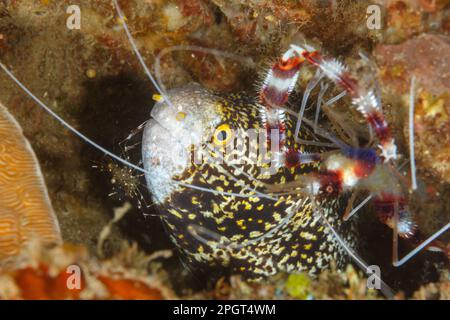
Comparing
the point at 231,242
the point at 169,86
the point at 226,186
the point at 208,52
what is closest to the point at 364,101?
the point at 226,186

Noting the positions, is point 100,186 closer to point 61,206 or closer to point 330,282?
point 61,206

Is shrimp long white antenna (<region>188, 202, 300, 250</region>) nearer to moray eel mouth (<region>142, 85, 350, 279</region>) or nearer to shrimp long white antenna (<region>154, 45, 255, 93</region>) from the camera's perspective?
moray eel mouth (<region>142, 85, 350, 279</region>)

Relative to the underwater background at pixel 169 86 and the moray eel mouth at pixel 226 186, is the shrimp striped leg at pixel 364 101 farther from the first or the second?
the moray eel mouth at pixel 226 186

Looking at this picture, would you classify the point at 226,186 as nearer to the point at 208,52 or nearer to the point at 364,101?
the point at 364,101

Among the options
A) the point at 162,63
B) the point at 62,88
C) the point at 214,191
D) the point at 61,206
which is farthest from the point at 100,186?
the point at 214,191

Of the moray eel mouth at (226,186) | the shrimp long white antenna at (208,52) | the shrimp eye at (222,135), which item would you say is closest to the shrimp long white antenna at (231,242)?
the moray eel mouth at (226,186)

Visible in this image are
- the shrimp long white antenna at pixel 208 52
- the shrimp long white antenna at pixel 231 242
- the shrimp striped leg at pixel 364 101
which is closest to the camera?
the shrimp striped leg at pixel 364 101

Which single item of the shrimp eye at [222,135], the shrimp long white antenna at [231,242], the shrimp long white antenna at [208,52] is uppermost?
the shrimp long white antenna at [208,52]

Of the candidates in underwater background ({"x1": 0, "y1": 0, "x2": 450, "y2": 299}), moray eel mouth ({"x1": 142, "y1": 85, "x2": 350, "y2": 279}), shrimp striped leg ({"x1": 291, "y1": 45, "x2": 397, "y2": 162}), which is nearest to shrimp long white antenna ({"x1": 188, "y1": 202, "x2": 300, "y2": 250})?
moray eel mouth ({"x1": 142, "y1": 85, "x2": 350, "y2": 279})

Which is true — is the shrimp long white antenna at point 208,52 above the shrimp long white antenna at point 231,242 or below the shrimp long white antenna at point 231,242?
above
